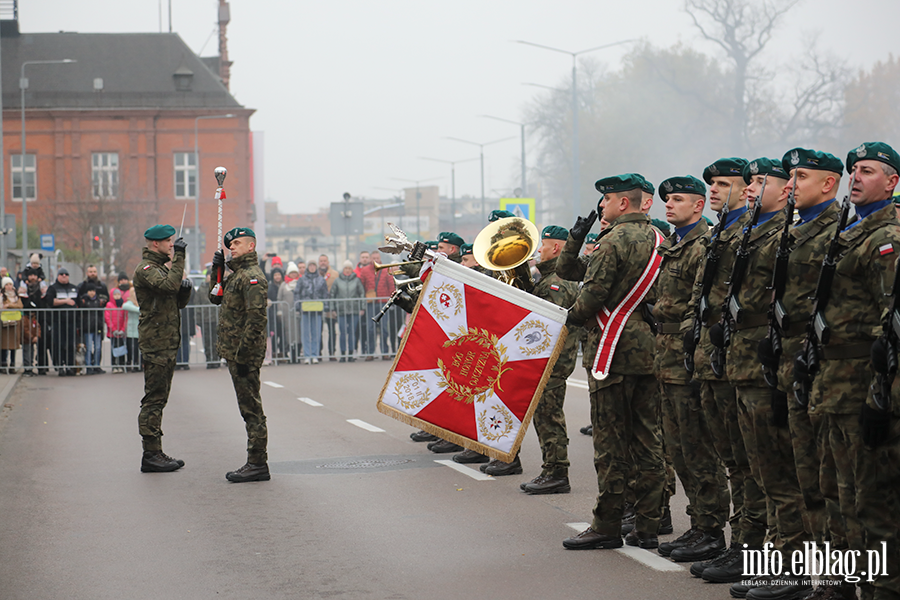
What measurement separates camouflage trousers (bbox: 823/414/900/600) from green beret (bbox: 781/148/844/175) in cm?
125

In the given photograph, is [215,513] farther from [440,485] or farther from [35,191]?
[35,191]

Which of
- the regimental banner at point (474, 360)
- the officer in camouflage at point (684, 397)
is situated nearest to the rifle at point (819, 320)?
the officer in camouflage at point (684, 397)

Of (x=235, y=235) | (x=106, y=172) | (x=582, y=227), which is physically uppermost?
(x=106, y=172)

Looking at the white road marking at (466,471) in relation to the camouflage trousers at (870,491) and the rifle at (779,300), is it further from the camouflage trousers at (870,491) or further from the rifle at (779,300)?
the camouflage trousers at (870,491)

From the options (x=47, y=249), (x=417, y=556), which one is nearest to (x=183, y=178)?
(x=47, y=249)

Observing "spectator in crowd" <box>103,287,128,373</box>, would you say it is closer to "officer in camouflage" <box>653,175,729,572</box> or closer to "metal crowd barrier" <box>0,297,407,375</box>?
"metal crowd barrier" <box>0,297,407,375</box>

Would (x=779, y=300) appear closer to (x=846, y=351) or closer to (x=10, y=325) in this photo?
(x=846, y=351)

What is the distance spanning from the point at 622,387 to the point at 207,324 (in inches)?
647

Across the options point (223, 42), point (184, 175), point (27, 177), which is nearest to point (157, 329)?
point (184, 175)

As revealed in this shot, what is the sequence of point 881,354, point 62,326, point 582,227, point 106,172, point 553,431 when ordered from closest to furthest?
point 881,354 → point 582,227 → point 553,431 → point 62,326 → point 106,172

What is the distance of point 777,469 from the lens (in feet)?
18.4

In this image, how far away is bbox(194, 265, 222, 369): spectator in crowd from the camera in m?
22.0

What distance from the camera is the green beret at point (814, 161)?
5426 millimetres

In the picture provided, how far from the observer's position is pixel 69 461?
1089cm
